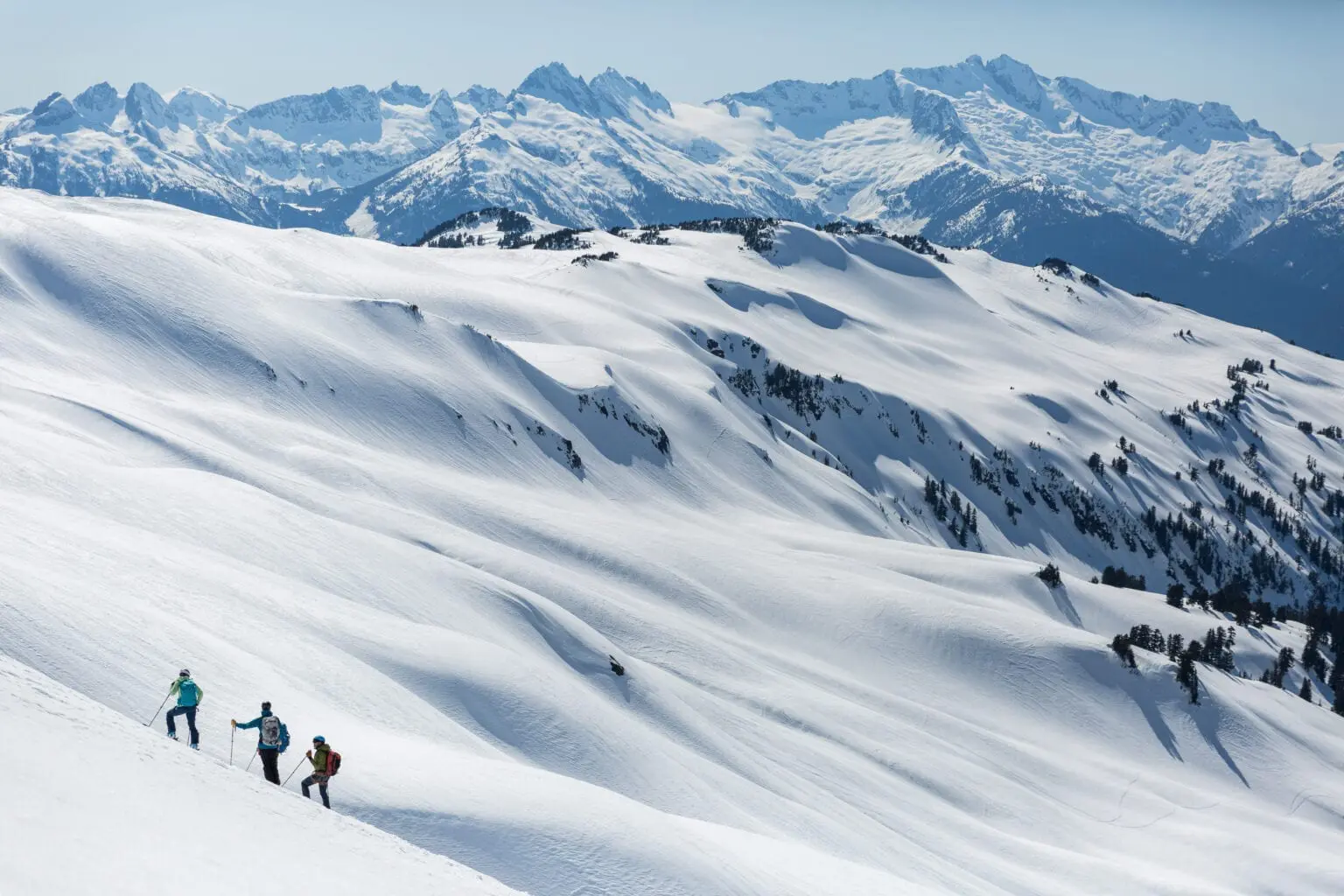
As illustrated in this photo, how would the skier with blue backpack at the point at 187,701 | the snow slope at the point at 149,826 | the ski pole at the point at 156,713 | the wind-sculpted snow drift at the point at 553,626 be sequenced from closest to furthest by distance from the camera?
the snow slope at the point at 149,826 < the skier with blue backpack at the point at 187,701 < the ski pole at the point at 156,713 < the wind-sculpted snow drift at the point at 553,626

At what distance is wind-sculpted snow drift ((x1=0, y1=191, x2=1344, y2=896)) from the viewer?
29.9 m

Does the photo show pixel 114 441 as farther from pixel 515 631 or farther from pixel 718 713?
pixel 718 713

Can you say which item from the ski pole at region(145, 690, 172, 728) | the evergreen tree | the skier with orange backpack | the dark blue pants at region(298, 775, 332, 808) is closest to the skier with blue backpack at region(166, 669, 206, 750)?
the ski pole at region(145, 690, 172, 728)

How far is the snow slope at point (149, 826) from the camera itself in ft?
54.6

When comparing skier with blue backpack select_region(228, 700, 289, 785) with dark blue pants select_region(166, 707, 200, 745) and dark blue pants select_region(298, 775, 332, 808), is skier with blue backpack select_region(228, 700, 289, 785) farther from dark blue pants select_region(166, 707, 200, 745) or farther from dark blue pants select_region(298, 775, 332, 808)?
dark blue pants select_region(166, 707, 200, 745)

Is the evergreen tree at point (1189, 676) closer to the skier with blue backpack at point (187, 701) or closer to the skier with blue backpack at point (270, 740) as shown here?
the skier with blue backpack at point (270, 740)

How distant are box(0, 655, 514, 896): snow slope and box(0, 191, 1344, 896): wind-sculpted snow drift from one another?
0.20 metres

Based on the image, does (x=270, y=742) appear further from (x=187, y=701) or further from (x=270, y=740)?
(x=187, y=701)

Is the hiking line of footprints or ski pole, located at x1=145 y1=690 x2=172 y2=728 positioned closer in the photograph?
the hiking line of footprints

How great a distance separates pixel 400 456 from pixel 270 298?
3573 centimetres

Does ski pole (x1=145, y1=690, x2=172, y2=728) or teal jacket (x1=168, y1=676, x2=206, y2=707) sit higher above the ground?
teal jacket (x1=168, y1=676, x2=206, y2=707)

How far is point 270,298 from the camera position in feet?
402

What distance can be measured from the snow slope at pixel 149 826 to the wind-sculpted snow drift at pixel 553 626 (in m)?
0.20

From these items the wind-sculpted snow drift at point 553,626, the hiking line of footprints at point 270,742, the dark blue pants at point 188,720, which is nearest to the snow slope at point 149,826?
the wind-sculpted snow drift at point 553,626
